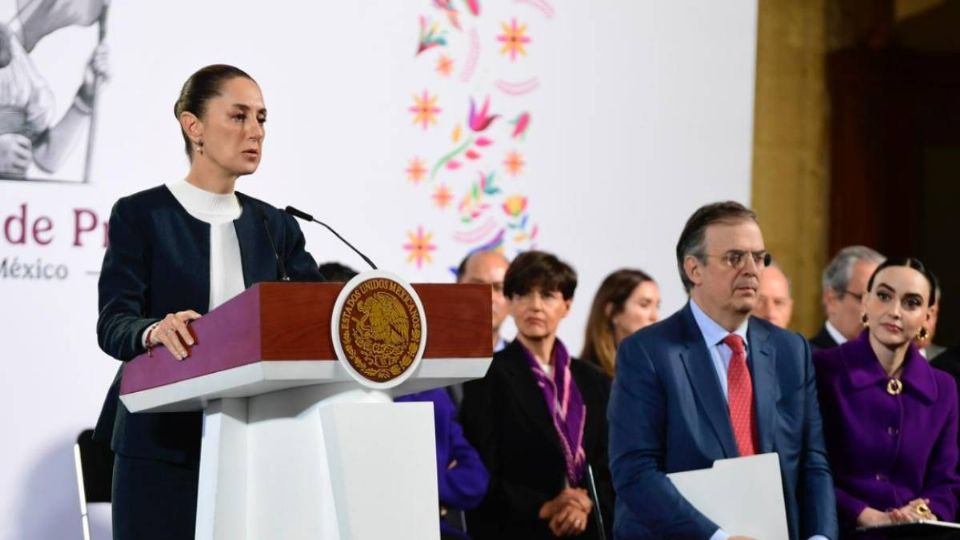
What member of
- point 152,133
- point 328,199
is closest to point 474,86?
point 328,199

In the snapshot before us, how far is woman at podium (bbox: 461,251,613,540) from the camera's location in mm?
4320

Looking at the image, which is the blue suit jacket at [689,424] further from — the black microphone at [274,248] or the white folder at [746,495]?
the black microphone at [274,248]

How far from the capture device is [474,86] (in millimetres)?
5203

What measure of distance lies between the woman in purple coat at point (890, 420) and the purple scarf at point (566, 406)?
3.09 feet

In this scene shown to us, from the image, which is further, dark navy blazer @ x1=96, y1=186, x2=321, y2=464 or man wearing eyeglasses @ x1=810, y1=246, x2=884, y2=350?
man wearing eyeglasses @ x1=810, y1=246, x2=884, y2=350

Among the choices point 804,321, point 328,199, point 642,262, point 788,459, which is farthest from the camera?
point 804,321

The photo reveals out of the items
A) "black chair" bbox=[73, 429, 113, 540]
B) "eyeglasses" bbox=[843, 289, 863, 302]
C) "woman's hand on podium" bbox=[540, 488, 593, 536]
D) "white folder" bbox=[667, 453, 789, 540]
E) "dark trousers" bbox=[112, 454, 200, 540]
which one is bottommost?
"woman's hand on podium" bbox=[540, 488, 593, 536]

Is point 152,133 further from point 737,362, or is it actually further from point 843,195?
point 843,195

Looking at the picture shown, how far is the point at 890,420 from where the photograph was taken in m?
3.66

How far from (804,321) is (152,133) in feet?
13.0

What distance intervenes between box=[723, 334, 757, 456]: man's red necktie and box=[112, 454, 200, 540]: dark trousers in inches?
55.4

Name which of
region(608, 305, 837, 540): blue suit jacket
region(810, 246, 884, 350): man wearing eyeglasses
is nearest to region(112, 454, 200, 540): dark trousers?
region(608, 305, 837, 540): blue suit jacket

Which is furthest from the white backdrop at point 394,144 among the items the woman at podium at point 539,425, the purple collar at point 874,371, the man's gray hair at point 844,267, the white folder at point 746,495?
the white folder at point 746,495

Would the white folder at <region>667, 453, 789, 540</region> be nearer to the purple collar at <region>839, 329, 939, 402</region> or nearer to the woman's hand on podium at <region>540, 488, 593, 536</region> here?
the purple collar at <region>839, 329, 939, 402</region>
